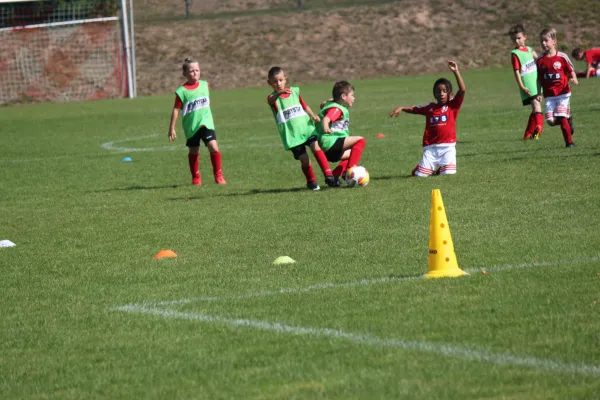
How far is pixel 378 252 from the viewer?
8.29 metres

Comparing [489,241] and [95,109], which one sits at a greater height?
[489,241]

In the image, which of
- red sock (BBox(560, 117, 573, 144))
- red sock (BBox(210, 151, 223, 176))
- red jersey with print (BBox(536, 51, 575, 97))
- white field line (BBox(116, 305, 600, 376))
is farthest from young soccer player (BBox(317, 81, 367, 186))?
white field line (BBox(116, 305, 600, 376))

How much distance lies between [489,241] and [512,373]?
3.69 metres

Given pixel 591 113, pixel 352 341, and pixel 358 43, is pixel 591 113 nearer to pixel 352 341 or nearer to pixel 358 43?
pixel 352 341

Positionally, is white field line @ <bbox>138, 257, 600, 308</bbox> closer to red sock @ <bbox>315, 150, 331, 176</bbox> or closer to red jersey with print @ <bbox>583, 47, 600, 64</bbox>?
red sock @ <bbox>315, 150, 331, 176</bbox>

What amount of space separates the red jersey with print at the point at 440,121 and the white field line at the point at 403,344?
291 inches

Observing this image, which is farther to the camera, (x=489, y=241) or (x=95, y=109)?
(x=95, y=109)

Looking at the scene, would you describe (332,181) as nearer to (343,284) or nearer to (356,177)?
(356,177)

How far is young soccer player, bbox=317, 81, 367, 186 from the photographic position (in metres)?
13.1

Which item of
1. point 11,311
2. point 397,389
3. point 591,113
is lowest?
point 591,113

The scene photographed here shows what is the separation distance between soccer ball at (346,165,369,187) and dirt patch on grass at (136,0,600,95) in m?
32.6

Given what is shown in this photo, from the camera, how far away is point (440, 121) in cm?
1355

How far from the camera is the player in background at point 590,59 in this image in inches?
1304

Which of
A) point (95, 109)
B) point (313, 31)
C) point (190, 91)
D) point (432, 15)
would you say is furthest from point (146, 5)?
point (190, 91)
